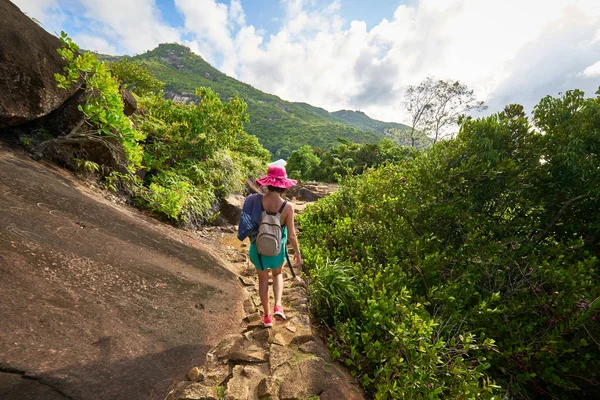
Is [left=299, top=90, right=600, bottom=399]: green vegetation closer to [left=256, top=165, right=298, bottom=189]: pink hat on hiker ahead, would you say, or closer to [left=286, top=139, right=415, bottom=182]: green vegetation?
[left=256, top=165, right=298, bottom=189]: pink hat on hiker ahead

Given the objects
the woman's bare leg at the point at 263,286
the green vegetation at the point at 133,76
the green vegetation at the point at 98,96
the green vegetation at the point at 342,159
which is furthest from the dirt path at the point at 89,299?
the green vegetation at the point at 342,159

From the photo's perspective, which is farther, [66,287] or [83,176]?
[83,176]

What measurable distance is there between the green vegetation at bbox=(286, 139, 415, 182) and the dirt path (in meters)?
30.5

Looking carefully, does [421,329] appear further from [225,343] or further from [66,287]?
[66,287]

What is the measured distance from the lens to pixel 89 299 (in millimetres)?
2873

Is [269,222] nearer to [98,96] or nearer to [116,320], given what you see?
[116,320]

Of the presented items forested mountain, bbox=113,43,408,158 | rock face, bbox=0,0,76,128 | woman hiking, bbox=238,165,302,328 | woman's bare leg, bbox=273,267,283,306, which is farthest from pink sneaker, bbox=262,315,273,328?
forested mountain, bbox=113,43,408,158

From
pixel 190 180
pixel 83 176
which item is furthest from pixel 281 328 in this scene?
pixel 190 180

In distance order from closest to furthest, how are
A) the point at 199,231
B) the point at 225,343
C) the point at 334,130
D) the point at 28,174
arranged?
the point at 225,343 → the point at 28,174 → the point at 199,231 → the point at 334,130

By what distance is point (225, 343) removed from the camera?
11.0 feet

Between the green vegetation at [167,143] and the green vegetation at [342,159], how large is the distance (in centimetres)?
2542

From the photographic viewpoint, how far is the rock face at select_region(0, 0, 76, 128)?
4.26 meters

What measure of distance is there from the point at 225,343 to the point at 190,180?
6.06 meters

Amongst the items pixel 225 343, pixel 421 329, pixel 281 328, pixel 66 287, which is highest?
pixel 421 329
